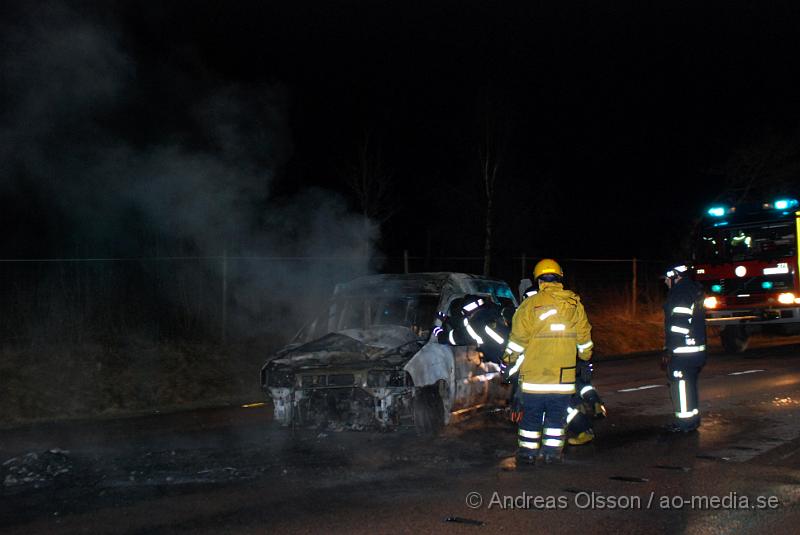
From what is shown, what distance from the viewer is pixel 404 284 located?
9.12 meters

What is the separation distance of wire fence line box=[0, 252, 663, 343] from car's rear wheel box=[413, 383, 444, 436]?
714 cm

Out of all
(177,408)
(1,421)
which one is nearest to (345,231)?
(177,408)

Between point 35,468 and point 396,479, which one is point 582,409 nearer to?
point 396,479

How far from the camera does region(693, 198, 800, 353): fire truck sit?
54.3ft

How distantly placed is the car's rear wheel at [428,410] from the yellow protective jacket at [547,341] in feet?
3.81

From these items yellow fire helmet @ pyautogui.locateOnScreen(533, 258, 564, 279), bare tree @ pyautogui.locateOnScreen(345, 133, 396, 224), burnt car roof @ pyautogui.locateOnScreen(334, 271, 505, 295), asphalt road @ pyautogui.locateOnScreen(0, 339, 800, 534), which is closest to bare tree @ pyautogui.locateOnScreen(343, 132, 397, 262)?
bare tree @ pyautogui.locateOnScreen(345, 133, 396, 224)

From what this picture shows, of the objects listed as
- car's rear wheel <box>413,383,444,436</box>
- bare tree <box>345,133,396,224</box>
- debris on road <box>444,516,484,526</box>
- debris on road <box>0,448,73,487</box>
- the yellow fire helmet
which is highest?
bare tree <box>345,133,396,224</box>

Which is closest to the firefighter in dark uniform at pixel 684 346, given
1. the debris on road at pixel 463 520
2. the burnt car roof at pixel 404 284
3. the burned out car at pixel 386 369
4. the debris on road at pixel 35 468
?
the burned out car at pixel 386 369

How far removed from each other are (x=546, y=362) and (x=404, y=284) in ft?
8.73

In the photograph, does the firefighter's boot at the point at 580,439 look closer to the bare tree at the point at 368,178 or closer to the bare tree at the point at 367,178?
the bare tree at the point at 367,178

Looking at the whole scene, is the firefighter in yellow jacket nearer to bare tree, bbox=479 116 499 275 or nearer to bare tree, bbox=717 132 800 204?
bare tree, bbox=479 116 499 275

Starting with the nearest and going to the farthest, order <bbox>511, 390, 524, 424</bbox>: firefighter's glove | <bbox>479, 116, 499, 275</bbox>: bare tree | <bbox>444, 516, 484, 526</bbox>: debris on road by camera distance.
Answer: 1. <bbox>444, 516, 484, 526</bbox>: debris on road
2. <bbox>511, 390, 524, 424</bbox>: firefighter's glove
3. <bbox>479, 116, 499, 275</bbox>: bare tree

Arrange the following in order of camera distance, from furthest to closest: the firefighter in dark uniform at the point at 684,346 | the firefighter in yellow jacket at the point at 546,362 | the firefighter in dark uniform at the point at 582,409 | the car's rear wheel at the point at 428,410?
the firefighter in dark uniform at the point at 684,346
the car's rear wheel at the point at 428,410
the firefighter in dark uniform at the point at 582,409
the firefighter in yellow jacket at the point at 546,362

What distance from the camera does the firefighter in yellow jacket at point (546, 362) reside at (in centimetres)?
677
